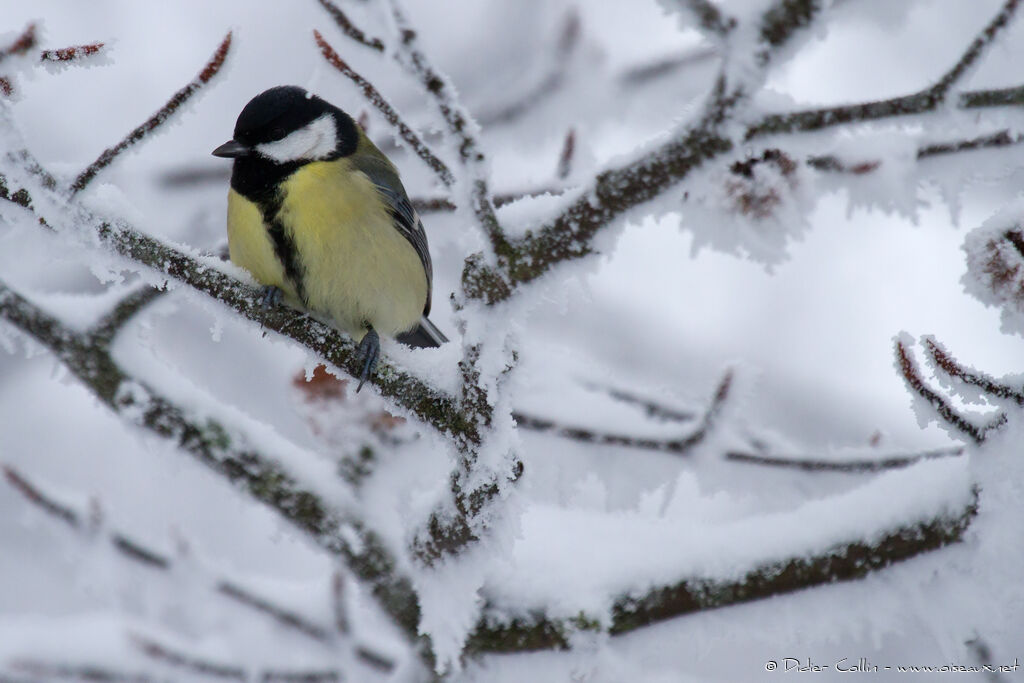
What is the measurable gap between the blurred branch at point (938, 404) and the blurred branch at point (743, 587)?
0.17 metres

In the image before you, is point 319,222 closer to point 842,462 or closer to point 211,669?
point 211,669

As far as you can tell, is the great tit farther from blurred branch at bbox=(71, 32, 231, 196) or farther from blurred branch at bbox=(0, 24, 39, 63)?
blurred branch at bbox=(0, 24, 39, 63)

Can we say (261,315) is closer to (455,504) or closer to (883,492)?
(455,504)

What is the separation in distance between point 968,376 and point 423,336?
1753mm

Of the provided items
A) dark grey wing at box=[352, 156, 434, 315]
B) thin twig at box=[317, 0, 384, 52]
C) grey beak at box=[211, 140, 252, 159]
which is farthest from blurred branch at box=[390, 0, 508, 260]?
grey beak at box=[211, 140, 252, 159]

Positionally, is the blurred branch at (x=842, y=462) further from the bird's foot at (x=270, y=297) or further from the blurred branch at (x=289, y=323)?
the bird's foot at (x=270, y=297)

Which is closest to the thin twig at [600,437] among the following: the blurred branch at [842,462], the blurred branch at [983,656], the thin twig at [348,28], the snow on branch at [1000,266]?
the blurred branch at [842,462]

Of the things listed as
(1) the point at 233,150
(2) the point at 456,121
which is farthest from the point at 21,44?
(1) the point at 233,150

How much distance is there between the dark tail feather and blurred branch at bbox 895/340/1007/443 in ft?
5.25

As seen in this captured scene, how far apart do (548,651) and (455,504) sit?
1.46ft

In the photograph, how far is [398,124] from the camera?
143 centimetres

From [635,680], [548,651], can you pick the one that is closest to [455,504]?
[548,651]

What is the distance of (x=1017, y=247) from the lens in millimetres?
1493

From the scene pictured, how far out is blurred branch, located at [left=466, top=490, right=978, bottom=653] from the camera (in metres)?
1.74
